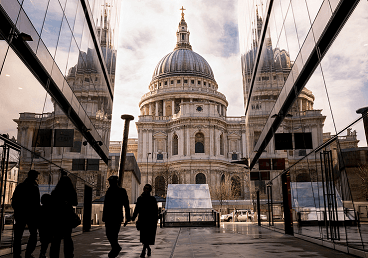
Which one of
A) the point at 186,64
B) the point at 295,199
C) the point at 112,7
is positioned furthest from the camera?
the point at 186,64

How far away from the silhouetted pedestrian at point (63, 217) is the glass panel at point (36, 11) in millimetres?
4665

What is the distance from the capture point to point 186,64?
99125mm

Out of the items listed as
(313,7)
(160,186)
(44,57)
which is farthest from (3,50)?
(160,186)

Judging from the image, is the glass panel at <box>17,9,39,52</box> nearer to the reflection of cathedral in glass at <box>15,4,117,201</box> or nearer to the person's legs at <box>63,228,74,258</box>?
the reflection of cathedral in glass at <box>15,4,117,201</box>

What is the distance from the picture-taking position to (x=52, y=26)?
10789mm

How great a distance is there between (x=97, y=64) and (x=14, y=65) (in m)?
11.2

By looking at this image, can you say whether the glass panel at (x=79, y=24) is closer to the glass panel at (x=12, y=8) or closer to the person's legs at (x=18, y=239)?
the glass panel at (x=12, y=8)

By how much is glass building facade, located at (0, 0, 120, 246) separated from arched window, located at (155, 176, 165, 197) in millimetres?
49122

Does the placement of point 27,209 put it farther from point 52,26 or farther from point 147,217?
point 52,26

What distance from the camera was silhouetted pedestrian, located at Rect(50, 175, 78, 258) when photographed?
19.5ft

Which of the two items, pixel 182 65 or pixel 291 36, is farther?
pixel 182 65

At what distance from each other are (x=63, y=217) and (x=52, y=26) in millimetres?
6712

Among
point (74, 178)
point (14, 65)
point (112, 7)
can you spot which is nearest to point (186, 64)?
point (112, 7)

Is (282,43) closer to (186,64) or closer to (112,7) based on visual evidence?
(112,7)
